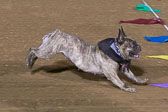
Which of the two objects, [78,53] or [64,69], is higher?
[78,53]

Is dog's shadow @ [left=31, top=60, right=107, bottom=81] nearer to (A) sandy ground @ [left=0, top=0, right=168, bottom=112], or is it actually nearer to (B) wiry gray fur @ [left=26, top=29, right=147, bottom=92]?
(A) sandy ground @ [left=0, top=0, right=168, bottom=112]

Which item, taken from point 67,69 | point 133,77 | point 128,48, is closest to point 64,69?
point 67,69

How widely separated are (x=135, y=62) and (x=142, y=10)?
4154 millimetres

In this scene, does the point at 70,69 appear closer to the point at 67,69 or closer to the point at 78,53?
the point at 67,69

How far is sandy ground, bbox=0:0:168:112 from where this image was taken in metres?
5.75

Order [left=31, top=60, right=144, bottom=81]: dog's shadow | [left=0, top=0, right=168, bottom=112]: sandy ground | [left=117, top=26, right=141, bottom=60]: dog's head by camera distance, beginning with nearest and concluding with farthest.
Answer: [left=0, top=0, right=168, bottom=112]: sandy ground, [left=117, top=26, right=141, bottom=60]: dog's head, [left=31, top=60, right=144, bottom=81]: dog's shadow

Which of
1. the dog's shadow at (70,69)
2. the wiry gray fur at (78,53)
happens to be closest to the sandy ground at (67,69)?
the dog's shadow at (70,69)

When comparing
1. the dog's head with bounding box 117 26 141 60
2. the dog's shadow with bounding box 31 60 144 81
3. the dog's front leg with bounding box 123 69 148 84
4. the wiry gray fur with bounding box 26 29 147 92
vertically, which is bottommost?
the dog's shadow with bounding box 31 60 144 81

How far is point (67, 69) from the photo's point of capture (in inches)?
278

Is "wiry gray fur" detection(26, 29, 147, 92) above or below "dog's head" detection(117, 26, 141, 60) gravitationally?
below

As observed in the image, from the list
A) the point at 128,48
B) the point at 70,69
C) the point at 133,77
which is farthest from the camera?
the point at 70,69

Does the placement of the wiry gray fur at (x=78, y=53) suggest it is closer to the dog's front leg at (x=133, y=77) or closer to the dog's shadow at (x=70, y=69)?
the dog's front leg at (x=133, y=77)

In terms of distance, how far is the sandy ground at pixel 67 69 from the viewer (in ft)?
18.9

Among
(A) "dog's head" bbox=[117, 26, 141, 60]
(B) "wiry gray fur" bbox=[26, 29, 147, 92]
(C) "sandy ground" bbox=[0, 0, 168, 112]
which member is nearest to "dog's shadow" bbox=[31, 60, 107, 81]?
(C) "sandy ground" bbox=[0, 0, 168, 112]
